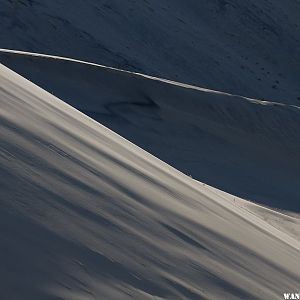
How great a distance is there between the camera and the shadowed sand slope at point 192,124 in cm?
984

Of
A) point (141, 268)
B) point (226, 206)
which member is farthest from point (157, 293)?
point (226, 206)

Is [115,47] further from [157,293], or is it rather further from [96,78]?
[157,293]

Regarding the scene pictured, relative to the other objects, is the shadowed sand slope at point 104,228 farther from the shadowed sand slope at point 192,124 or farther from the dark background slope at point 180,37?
the dark background slope at point 180,37

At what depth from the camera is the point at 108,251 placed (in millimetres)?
3605

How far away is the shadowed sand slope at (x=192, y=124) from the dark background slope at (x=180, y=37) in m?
6.43

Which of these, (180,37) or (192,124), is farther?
(180,37)

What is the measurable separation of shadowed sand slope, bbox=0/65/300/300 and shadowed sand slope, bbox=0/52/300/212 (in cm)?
398

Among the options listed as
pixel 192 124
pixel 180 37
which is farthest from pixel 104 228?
pixel 180 37

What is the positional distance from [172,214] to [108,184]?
361 mm

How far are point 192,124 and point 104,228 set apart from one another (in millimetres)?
7295

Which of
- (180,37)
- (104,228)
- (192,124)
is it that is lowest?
(104,228)

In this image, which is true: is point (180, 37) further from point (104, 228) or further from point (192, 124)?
point (104, 228)

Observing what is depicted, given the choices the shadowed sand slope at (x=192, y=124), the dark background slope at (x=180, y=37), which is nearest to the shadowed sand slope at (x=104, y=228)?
the shadowed sand slope at (x=192, y=124)

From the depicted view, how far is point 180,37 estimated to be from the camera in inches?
876
